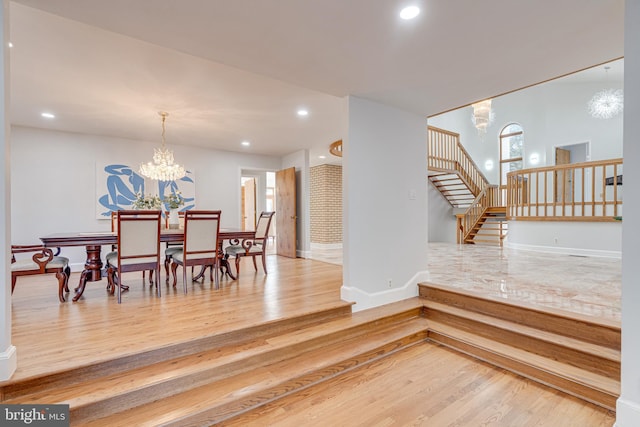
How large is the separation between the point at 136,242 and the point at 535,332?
3972 millimetres

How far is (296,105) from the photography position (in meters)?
3.86

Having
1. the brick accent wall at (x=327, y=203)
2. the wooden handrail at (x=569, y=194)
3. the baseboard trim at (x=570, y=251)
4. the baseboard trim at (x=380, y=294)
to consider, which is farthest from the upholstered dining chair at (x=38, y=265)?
the baseboard trim at (x=570, y=251)

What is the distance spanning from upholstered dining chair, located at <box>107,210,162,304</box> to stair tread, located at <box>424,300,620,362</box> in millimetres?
3144

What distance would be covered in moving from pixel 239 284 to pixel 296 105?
8.24 feet

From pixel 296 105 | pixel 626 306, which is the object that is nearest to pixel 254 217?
pixel 296 105

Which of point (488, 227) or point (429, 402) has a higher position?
point (488, 227)

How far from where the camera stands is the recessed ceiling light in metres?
1.78

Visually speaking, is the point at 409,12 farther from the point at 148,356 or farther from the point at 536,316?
the point at 148,356

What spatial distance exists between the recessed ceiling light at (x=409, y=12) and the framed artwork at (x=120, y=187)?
4.99 m

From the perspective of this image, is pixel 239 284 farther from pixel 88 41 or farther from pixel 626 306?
pixel 626 306

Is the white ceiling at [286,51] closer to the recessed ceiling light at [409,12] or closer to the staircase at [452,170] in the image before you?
the recessed ceiling light at [409,12]

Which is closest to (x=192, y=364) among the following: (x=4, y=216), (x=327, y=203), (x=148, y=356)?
(x=148, y=356)

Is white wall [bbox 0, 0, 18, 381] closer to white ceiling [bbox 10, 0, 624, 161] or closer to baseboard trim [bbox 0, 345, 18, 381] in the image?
baseboard trim [bbox 0, 345, 18, 381]

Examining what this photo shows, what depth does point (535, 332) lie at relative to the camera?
254 centimetres
